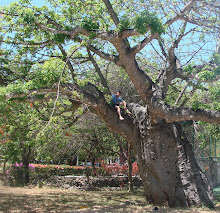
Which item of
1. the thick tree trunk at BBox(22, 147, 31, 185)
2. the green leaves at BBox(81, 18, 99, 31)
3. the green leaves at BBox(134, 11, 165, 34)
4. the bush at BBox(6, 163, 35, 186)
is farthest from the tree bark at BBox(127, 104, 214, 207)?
the bush at BBox(6, 163, 35, 186)

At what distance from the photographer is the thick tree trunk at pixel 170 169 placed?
8742 millimetres

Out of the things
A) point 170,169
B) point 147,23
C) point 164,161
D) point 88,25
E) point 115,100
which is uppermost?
point 88,25

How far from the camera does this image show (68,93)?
27.0ft

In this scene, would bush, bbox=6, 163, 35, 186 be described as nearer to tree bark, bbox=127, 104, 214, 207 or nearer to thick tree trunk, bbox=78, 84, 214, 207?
thick tree trunk, bbox=78, 84, 214, 207

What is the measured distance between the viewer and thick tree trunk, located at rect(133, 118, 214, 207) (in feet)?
28.7

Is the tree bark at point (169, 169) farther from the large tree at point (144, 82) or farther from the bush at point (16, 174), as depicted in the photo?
the bush at point (16, 174)

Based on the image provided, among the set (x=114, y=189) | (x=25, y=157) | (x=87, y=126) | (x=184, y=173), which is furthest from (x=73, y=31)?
(x=25, y=157)

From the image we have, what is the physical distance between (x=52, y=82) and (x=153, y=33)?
10.0 feet

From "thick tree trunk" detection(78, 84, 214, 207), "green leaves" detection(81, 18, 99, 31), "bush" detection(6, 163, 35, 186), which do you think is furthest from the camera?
"bush" detection(6, 163, 35, 186)

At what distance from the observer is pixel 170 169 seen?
29.7ft

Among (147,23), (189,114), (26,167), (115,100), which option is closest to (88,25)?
(147,23)

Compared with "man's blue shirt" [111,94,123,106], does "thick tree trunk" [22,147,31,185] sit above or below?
below

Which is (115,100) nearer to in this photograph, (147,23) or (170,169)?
(170,169)


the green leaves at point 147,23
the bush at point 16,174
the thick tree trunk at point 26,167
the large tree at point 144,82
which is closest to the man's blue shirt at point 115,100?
the large tree at point 144,82
